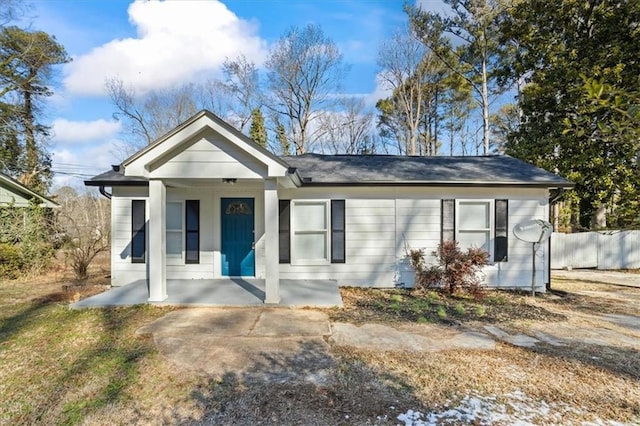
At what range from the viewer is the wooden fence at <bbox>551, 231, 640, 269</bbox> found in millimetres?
13453

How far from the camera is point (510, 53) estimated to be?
17609 mm

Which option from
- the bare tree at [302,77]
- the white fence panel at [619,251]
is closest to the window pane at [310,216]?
the white fence panel at [619,251]

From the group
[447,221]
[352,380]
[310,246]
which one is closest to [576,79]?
[447,221]

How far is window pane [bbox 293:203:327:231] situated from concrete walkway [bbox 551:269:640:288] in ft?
27.9

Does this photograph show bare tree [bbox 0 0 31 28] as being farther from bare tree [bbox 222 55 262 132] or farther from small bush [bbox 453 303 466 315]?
small bush [bbox 453 303 466 315]

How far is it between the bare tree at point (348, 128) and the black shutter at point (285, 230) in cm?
1787

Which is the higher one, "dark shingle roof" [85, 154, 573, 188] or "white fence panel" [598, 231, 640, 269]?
"dark shingle roof" [85, 154, 573, 188]

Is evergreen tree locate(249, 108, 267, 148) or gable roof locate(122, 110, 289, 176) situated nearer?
gable roof locate(122, 110, 289, 176)

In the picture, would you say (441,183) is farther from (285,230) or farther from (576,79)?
(576,79)

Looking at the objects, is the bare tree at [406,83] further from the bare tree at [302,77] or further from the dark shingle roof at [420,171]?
the dark shingle roof at [420,171]

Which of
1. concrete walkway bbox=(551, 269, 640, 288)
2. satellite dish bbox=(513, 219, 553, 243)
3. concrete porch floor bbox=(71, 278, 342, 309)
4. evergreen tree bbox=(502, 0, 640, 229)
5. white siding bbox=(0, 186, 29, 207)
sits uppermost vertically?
evergreen tree bbox=(502, 0, 640, 229)

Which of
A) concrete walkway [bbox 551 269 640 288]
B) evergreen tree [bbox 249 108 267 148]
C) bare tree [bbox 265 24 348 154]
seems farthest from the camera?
bare tree [bbox 265 24 348 154]

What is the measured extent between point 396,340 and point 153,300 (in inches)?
180

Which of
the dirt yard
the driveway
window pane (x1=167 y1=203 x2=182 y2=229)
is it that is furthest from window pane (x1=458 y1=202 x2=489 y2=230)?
window pane (x1=167 y1=203 x2=182 y2=229)
